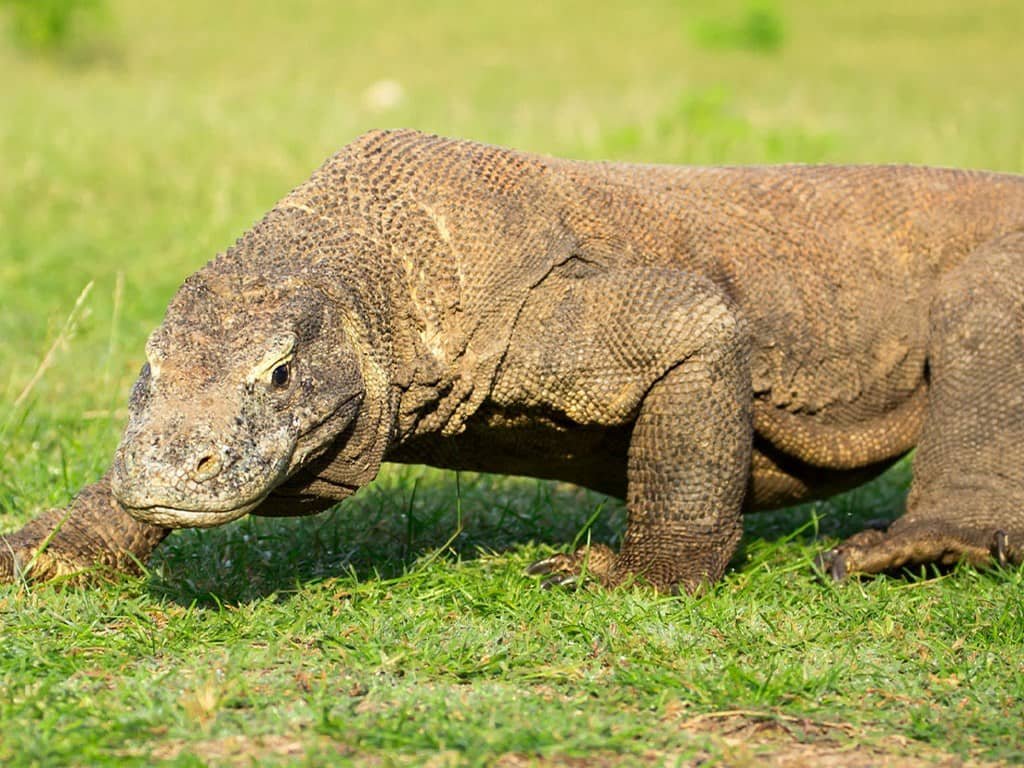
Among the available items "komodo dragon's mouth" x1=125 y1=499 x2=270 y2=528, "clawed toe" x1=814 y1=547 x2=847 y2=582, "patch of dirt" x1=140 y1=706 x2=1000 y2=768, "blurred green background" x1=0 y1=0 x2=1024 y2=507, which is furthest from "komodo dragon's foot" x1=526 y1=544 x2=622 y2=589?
"blurred green background" x1=0 y1=0 x2=1024 y2=507

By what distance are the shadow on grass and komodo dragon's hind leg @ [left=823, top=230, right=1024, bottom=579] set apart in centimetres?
33

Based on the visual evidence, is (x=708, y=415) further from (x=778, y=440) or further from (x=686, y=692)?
(x=686, y=692)

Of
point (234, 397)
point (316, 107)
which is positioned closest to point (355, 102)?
point (316, 107)

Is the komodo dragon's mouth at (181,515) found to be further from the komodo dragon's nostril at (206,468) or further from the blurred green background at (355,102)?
the blurred green background at (355,102)

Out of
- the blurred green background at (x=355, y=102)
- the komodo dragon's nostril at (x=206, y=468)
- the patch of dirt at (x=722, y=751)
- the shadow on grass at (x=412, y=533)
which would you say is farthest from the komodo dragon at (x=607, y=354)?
the blurred green background at (x=355, y=102)

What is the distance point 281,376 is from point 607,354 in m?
0.91

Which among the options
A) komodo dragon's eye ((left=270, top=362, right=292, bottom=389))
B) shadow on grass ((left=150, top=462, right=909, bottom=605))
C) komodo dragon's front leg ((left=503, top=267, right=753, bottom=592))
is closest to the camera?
komodo dragon's eye ((left=270, top=362, right=292, bottom=389))

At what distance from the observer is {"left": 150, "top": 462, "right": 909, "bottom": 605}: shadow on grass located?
4.03 meters

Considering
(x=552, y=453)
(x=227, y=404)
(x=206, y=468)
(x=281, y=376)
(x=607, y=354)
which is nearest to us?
(x=206, y=468)

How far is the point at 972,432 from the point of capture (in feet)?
14.5

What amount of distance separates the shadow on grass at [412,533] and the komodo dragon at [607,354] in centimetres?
21

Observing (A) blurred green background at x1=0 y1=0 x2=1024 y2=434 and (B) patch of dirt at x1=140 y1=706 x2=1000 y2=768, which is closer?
(B) patch of dirt at x1=140 y1=706 x2=1000 y2=768

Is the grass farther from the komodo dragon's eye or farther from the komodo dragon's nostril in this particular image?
the komodo dragon's eye

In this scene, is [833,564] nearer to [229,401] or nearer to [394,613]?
[394,613]
